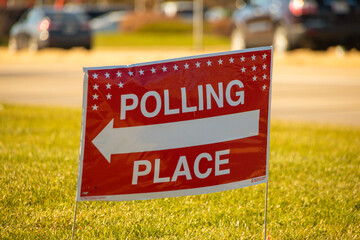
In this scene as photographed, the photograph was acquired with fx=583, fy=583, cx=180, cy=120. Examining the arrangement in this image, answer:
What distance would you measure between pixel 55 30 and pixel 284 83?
1026 centimetres

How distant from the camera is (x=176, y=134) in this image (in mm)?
3539

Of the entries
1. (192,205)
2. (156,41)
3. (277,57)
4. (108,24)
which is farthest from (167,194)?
(108,24)

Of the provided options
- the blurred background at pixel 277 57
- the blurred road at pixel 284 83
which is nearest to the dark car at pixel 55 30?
the blurred background at pixel 277 57

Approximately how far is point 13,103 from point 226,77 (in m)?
6.94

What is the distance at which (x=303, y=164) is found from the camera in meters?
5.75

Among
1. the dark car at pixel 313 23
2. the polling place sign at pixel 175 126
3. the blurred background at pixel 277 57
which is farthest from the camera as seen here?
the dark car at pixel 313 23

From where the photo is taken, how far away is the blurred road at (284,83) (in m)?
9.45

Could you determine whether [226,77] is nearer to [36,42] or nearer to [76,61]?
[76,61]

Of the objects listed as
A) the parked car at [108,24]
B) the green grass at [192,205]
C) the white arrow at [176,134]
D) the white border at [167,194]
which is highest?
the white arrow at [176,134]

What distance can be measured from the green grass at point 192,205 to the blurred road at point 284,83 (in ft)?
9.99

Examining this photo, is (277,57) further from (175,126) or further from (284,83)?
(175,126)

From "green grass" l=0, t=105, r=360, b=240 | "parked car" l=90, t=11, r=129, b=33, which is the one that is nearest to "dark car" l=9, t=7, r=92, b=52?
"green grass" l=0, t=105, r=360, b=240

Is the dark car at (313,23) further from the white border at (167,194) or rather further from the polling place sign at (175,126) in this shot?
the white border at (167,194)

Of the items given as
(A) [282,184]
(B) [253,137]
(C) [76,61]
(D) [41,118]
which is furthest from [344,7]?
(B) [253,137]
